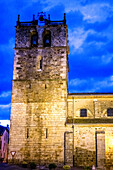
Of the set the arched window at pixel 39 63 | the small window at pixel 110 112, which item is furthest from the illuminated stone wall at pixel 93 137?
the arched window at pixel 39 63

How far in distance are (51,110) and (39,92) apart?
2.55 meters

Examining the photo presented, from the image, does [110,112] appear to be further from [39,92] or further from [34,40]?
[34,40]

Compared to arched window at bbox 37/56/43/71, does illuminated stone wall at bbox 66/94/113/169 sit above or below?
below

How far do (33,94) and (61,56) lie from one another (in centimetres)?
572

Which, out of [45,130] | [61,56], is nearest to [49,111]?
[45,130]

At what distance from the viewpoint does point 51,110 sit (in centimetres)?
2798

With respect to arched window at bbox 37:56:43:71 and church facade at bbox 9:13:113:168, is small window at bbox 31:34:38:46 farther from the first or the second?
arched window at bbox 37:56:43:71

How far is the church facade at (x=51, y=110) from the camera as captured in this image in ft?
86.8

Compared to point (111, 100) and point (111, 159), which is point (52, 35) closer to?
point (111, 100)

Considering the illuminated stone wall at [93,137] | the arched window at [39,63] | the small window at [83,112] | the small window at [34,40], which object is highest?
the small window at [34,40]

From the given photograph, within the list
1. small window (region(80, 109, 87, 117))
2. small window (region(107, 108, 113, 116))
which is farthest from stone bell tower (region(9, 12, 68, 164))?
A: small window (region(107, 108, 113, 116))

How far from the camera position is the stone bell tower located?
26812mm

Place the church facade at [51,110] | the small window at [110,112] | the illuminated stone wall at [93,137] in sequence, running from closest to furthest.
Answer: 1. the illuminated stone wall at [93,137]
2. the church facade at [51,110]
3. the small window at [110,112]

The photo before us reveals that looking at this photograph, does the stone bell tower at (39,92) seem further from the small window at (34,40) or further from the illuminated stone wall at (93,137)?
the illuminated stone wall at (93,137)
